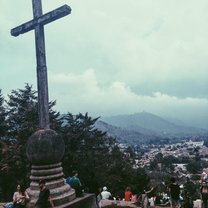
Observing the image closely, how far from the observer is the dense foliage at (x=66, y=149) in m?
23.5

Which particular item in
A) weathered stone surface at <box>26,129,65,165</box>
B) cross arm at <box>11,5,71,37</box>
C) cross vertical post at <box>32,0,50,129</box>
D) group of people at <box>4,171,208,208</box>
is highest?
cross arm at <box>11,5,71,37</box>

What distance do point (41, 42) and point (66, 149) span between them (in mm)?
18629

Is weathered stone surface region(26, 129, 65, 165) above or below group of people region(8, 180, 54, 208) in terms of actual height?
above

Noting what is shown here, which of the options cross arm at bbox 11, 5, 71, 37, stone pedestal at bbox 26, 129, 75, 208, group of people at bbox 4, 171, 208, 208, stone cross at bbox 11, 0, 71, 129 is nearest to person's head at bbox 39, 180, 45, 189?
group of people at bbox 4, 171, 208, 208

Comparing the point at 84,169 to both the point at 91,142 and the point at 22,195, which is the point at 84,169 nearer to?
the point at 91,142

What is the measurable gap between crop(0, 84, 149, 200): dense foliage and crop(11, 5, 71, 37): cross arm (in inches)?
519

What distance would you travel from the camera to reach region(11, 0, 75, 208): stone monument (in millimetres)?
9367

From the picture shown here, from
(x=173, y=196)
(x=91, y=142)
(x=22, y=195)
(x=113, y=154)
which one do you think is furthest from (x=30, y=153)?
(x=113, y=154)

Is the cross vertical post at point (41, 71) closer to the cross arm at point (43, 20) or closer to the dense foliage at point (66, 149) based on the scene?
the cross arm at point (43, 20)

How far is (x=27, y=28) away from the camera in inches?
416

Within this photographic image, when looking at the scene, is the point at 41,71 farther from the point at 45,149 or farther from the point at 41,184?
the point at 41,184

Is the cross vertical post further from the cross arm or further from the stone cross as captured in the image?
the cross arm

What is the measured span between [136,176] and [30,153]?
1306 inches

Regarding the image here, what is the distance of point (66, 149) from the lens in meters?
27.9
